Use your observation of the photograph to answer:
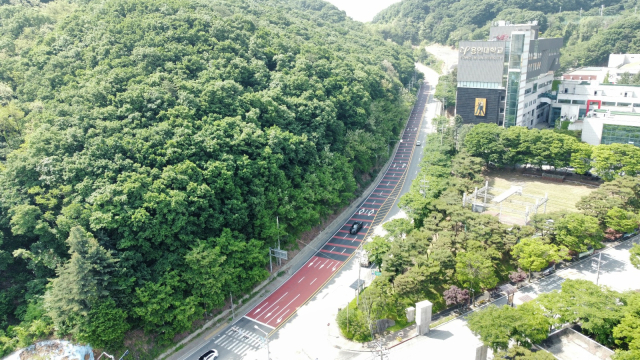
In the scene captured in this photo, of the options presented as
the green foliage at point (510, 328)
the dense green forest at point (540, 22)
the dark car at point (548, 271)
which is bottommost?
the dark car at point (548, 271)

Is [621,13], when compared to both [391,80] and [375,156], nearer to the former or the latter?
[391,80]

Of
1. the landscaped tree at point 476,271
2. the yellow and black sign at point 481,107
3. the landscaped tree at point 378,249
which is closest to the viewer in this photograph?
the landscaped tree at point 476,271

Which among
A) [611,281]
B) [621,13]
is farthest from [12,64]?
[621,13]

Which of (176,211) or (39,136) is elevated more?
(39,136)

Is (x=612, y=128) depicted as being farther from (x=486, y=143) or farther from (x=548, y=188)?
(x=486, y=143)

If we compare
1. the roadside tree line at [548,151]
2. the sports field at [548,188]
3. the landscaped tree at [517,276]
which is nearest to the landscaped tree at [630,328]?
the landscaped tree at [517,276]

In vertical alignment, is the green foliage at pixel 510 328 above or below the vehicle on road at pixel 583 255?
above

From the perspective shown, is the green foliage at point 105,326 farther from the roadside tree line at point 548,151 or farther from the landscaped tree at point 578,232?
the roadside tree line at point 548,151

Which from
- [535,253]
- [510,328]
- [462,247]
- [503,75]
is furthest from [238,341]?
[503,75]
